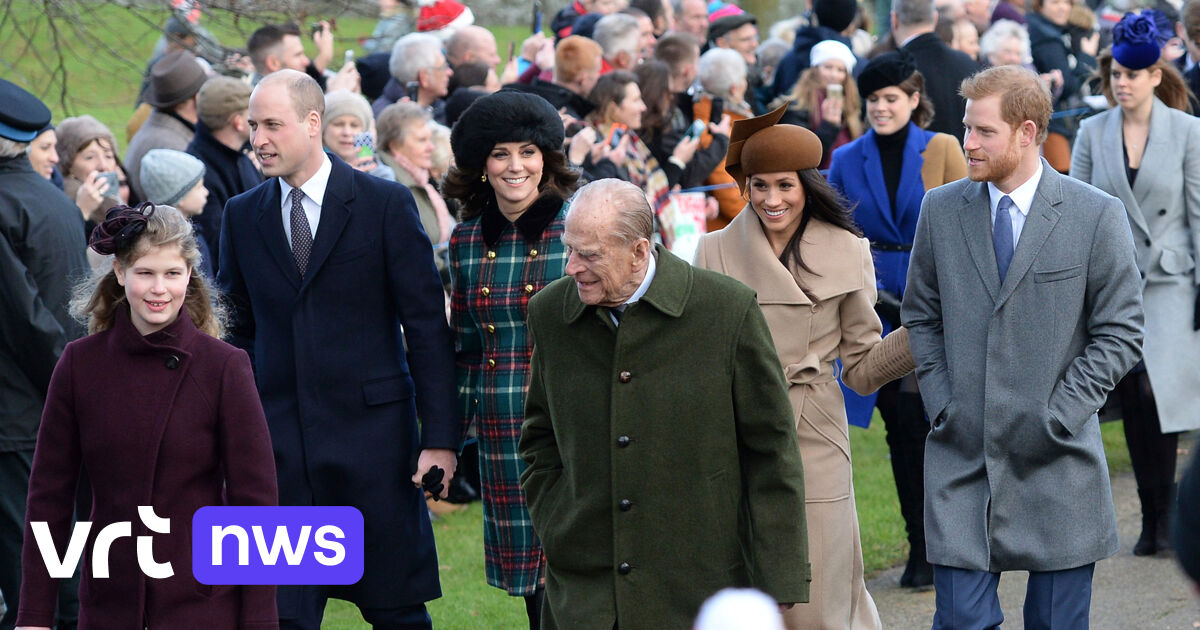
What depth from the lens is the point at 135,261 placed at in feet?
15.4

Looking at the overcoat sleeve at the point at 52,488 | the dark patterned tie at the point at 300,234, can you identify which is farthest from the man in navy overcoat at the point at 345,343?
the overcoat sleeve at the point at 52,488

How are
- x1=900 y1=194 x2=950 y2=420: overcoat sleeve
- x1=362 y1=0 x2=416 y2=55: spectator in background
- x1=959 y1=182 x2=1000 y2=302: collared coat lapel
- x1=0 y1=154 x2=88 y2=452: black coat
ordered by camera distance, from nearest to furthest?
x1=959 y1=182 x2=1000 y2=302: collared coat lapel
x1=900 y1=194 x2=950 y2=420: overcoat sleeve
x1=0 y1=154 x2=88 y2=452: black coat
x1=362 y1=0 x2=416 y2=55: spectator in background

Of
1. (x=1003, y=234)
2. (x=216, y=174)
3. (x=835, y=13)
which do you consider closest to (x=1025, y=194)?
(x=1003, y=234)

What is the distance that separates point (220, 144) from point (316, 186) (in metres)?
2.93

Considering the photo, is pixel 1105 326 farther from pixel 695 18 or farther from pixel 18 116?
pixel 695 18

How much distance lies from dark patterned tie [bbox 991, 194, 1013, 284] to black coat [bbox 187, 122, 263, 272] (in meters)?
4.19

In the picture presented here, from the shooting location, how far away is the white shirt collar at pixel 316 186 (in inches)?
212

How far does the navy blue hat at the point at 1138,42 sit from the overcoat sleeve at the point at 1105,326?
107 inches

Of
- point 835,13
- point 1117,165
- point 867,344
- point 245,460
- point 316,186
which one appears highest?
point 835,13

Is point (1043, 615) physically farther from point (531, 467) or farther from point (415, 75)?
point (415, 75)

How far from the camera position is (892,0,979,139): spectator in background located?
31.2 feet

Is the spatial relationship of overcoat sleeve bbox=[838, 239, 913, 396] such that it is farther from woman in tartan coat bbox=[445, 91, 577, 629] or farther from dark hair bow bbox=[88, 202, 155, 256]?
dark hair bow bbox=[88, 202, 155, 256]

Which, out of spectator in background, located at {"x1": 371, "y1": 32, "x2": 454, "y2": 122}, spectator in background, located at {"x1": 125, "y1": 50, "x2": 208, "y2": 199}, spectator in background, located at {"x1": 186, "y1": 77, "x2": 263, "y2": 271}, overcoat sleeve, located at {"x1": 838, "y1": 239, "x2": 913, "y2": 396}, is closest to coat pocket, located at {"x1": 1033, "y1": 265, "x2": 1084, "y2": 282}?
overcoat sleeve, located at {"x1": 838, "y1": 239, "x2": 913, "y2": 396}

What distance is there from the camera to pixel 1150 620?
678 cm
